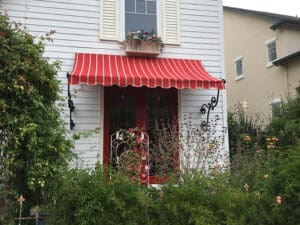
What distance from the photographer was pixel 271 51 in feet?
53.6

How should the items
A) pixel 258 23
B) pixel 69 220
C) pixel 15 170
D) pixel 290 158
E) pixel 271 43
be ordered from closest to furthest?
pixel 69 220
pixel 15 170
pixel 290 158
pixel 271 43
pixel 258 23

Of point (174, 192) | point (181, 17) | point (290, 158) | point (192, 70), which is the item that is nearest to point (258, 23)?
point (181, 17)

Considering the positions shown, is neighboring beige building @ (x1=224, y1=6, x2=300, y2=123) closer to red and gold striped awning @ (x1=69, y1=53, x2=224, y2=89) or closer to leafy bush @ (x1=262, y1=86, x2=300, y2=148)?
leafy bush @ (x1=262, y1=86, x2=300, y2=148)

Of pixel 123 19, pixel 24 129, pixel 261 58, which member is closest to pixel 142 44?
pixel 123 19

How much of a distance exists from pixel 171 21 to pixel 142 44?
47.7 inches

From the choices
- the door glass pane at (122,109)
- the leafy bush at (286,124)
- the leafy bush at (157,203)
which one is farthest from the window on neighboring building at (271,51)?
the leafy bush at (157,203)

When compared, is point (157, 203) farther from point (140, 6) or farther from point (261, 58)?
point (261, 58)

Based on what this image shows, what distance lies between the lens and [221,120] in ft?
27.3

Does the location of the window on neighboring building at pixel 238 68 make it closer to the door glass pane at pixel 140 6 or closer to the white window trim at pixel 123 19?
the white window trim at pixel 123 19

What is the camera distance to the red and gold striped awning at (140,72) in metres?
6.50

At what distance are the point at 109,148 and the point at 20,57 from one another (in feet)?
12.7

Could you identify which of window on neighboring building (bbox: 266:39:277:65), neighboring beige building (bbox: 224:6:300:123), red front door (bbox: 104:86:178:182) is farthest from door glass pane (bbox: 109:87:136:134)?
window on neighboring building (bbox: 266:39:277:65)

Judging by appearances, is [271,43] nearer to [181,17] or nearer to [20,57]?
[181,17]

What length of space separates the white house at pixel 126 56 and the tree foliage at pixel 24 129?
2.67 metres
